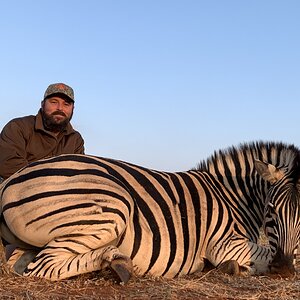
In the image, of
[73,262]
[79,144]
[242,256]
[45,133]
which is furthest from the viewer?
[79,144]

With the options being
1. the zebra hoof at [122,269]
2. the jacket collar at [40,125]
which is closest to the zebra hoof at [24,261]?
the zebra hoof at [122,269]

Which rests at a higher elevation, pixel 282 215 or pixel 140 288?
pixel 282 215

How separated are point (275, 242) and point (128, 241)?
3.76 feet

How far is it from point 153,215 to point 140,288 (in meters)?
0.80

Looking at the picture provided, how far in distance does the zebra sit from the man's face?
1465 mm

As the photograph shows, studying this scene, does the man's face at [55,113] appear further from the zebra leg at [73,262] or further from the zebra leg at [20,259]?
the zebra leg at [73,262]

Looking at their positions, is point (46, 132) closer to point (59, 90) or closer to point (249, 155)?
point (59, 90)

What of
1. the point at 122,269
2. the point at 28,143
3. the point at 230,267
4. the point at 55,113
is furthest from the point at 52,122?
the point at 122,269

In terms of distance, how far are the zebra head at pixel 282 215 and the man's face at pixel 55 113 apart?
2212 millimetres

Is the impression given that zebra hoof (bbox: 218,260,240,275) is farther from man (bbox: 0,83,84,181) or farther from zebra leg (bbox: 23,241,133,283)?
man (bbox: 0,83,84,181)

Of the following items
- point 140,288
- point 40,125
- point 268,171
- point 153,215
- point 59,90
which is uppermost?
point 59,90

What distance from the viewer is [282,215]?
177 inches

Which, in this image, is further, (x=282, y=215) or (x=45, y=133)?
(x=45, y=133)

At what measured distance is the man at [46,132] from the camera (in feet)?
18.5
